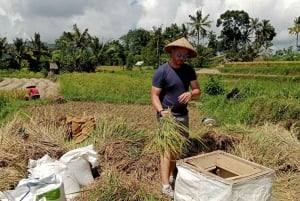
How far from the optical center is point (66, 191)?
9.64ft

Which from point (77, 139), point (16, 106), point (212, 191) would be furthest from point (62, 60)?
point (212, 191)

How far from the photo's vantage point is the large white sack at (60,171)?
283 centimetres

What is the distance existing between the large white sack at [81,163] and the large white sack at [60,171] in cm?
7

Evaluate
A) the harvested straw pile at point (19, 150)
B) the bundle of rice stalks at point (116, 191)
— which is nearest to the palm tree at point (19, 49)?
the harvested straw pile at point (19, 150)

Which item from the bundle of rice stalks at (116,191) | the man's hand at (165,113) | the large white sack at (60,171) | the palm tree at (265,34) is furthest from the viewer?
the palm tree at (265,34)

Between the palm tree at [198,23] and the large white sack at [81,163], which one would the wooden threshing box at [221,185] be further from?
the palm tree at [198,23]

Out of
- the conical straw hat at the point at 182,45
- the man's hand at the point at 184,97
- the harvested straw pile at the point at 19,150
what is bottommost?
the harvested straw pile at the point at 19,150

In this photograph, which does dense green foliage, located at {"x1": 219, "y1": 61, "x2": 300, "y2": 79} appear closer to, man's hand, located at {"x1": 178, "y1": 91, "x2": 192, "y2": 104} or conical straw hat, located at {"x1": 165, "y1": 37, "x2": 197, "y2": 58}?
conical straw hat, located at {"x1": 165, "y1": 37, "x2": 197, "y2": 58}

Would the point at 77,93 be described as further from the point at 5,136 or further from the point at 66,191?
the point at 66,191

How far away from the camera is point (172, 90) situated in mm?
3113

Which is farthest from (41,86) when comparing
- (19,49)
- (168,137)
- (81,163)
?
(168,137)

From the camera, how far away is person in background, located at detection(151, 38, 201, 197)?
300cm

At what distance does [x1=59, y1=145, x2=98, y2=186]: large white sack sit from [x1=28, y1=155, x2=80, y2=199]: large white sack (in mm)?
71

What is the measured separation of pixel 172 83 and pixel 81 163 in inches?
42.8
